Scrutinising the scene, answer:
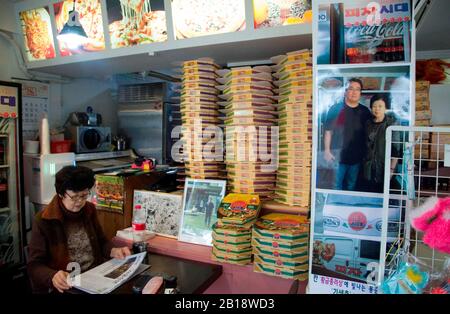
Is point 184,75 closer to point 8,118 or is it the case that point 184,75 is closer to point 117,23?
point 117,23

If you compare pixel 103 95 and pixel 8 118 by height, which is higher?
pixel 103 95

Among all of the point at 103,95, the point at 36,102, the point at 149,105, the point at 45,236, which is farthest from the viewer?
the point at 103,95

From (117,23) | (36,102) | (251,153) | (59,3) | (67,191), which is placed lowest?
(67,191)

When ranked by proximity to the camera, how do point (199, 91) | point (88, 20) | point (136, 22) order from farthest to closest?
point (88, 20) < point (136, 22) < point (199, 91)

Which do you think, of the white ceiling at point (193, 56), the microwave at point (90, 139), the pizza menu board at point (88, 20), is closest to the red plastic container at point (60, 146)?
the microwave at point (90, 139)

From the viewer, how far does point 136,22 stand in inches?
105

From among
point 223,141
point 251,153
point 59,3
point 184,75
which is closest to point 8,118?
point 59,3

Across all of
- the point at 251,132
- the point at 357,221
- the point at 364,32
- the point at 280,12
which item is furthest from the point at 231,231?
the point at 280,12

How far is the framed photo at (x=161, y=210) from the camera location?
2383 millimetres

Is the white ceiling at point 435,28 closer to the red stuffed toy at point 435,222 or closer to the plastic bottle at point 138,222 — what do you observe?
the red stuffed toy at point 435,222

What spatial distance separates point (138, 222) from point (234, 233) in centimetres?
92

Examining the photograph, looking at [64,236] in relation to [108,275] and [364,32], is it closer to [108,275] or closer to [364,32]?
[108,275]

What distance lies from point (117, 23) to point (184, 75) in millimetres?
985

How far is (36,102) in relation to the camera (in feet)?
11.9
